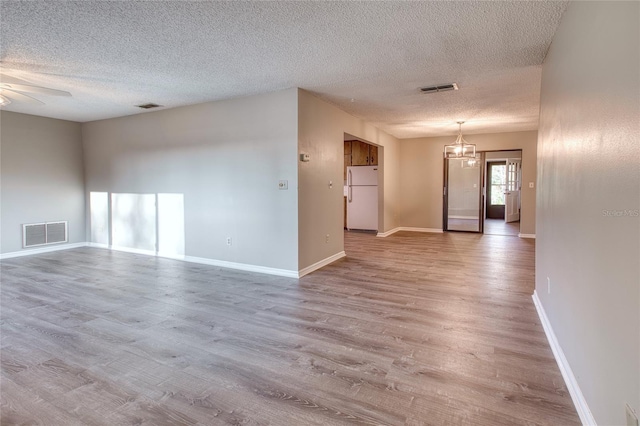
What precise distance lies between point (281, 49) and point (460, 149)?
5281 mm

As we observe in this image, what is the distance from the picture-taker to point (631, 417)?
1206mm

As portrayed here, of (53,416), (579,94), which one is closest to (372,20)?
(579,94)

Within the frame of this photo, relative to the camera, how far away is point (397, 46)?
310cm

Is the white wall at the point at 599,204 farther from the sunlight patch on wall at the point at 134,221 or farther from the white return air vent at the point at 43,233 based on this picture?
the white return air vent at the point at 43,233

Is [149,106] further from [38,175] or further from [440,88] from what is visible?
[440,88]

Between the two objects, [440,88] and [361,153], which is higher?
[440,88]

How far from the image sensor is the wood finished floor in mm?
1881

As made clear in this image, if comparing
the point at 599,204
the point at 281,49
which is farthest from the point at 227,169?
the point at 599,204

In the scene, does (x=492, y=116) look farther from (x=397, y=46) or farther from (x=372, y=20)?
(x=372, y=20)

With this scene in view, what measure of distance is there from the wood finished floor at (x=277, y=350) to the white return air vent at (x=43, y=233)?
70.6 inches

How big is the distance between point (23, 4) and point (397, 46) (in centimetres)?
284

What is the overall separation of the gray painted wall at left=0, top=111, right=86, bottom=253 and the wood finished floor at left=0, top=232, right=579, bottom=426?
192cm

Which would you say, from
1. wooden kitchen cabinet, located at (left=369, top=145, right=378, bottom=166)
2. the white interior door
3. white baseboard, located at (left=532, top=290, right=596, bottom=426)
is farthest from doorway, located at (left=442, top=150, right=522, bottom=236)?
white baseboard, located at (left=532, top=290, right=596, bottom=426)

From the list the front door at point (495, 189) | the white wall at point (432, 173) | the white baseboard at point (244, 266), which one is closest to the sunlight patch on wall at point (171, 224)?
the white baseboard at point (244, 266)
